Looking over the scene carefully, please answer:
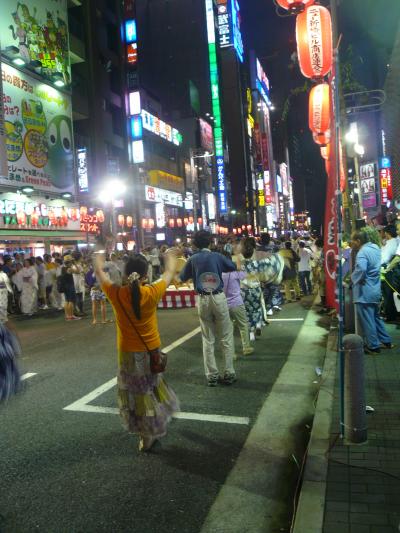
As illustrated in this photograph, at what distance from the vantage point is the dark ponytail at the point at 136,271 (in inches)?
158

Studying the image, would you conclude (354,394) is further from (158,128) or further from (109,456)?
(158,128)

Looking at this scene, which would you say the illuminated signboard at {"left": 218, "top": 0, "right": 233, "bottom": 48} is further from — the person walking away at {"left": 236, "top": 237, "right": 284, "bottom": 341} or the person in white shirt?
the person walking away at {"left": 236, "top": 237, "right": 284, "bottom": 341}

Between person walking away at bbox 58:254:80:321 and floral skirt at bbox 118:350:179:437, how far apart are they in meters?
9.21

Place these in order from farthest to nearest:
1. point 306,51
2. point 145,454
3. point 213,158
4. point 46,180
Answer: point 213,158 → point 46,180 → point 306,51 → point 145,454

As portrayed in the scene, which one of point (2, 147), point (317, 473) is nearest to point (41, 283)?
point (2, 147)

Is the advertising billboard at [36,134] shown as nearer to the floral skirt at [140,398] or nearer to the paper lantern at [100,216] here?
the paper lantern at [100,216]

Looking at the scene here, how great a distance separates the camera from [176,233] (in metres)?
44.4

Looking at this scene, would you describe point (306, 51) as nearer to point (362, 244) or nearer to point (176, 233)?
point (362, 244)

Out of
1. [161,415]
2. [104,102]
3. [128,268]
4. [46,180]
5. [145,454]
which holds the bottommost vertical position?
[145,454]

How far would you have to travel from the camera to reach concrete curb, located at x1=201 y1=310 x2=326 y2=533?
3166 millimetres

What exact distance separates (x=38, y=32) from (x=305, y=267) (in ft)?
55.2

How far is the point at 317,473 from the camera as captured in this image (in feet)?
11.3

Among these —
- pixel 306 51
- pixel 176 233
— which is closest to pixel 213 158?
pixel 176 233

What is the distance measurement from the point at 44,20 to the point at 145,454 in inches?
912
